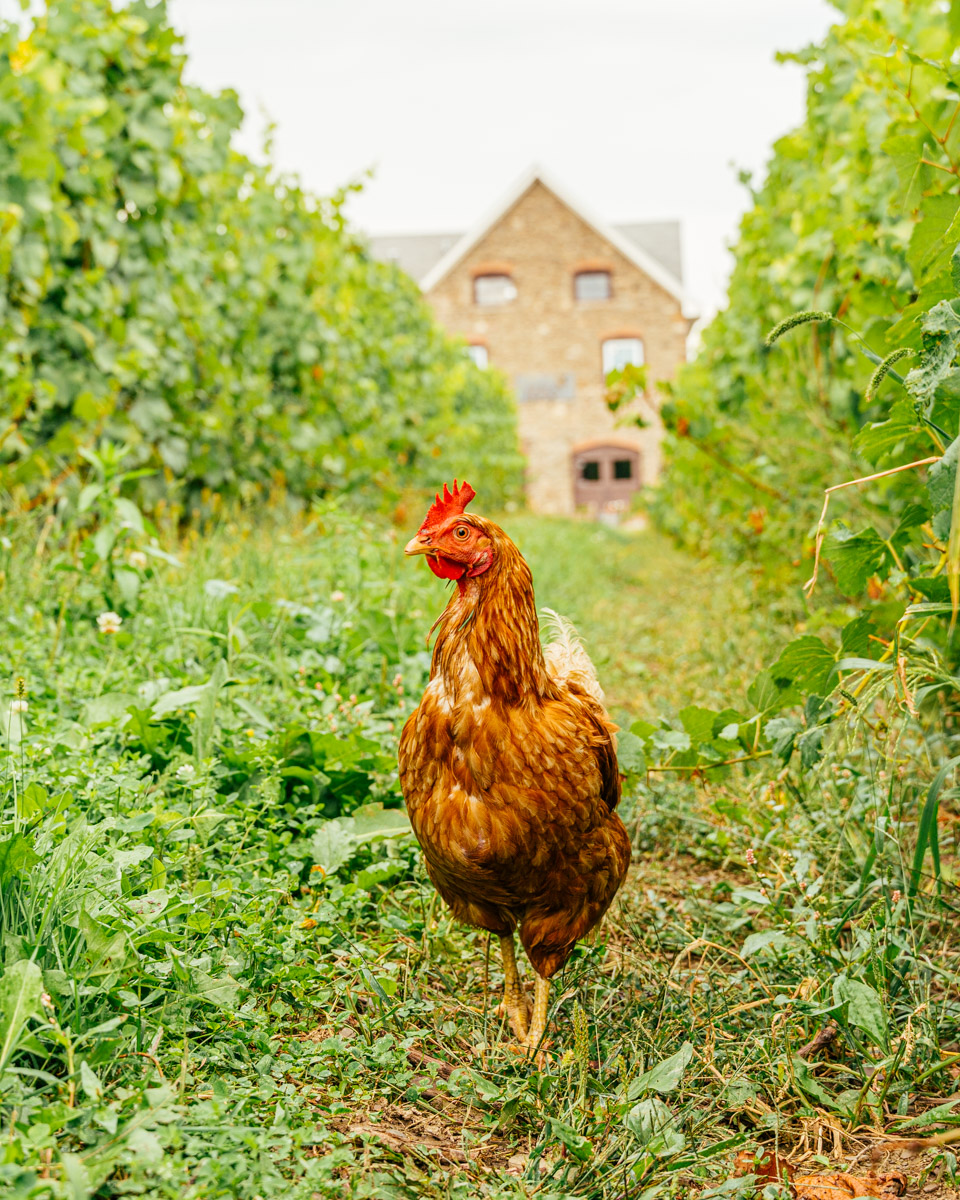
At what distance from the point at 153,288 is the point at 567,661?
13.1 feet

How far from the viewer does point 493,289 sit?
25734mm

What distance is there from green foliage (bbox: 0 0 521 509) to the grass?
6.07 feet

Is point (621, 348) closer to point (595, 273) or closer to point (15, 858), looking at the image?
point (595, 273)

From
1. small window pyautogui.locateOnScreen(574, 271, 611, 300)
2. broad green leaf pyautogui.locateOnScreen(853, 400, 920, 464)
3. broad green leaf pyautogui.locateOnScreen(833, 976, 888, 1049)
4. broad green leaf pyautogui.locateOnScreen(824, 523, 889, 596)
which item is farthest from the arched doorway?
broad green leaf pyautogui.locateOnScreen(833, 976, 888, 1049)

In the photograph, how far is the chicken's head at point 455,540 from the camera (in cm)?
187

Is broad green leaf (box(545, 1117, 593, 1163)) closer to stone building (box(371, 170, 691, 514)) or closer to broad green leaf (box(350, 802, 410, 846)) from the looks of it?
broad green leaf (box(350, 802, 410, 846))

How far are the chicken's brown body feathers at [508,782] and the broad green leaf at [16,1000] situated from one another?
76 cm

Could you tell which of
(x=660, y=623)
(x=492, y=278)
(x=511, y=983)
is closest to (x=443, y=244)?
(x=492, y=278)

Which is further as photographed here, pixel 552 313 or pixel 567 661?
pixel 552 313

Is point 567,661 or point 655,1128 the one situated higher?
point 567,661

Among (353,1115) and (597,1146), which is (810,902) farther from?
(353,1115)

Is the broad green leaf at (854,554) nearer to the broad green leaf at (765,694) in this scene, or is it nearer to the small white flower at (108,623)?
the broad green leaf at (765,694)

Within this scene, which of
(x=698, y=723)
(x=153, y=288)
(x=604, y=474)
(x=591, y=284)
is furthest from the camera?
(x=604, y=474)

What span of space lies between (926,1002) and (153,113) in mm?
5494
